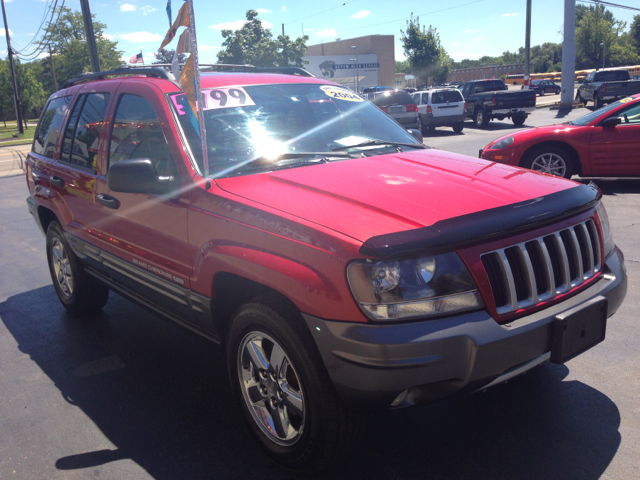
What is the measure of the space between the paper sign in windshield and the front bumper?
162 cm

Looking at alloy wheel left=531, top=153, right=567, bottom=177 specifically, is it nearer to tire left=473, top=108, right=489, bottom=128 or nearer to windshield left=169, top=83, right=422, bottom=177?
windshield left=169, top=83, right=422, bottom=177

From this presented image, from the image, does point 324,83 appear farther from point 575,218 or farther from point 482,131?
point 482,131

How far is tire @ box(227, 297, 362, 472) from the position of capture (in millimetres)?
2252

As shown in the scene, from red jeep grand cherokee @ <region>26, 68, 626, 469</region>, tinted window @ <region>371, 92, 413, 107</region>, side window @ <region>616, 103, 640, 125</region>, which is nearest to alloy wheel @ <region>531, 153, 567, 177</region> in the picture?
side window @ <region>616, 103, 640, 125</region>

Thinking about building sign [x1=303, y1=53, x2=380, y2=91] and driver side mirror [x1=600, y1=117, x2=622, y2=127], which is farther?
building sign [x1=303, y1=53, x2=380, y2=91]

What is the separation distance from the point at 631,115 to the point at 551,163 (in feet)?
4.40

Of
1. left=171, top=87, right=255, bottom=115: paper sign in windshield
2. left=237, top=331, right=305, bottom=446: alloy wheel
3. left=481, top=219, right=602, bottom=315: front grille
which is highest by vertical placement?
left=171, top=87, right=255, bottom=115: paper sign in windshield

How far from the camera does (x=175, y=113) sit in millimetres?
3150

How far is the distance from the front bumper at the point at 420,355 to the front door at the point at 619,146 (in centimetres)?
721

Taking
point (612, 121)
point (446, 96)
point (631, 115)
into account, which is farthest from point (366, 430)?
point (446, 96)

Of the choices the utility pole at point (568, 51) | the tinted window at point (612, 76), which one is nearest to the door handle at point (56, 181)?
the utility pole at point (568, 51)

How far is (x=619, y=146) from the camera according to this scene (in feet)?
26.9

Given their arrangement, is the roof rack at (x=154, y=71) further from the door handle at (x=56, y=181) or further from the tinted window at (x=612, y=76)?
the tinted window at (x=612, y=76)

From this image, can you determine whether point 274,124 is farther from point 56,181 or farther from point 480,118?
point 480,118
